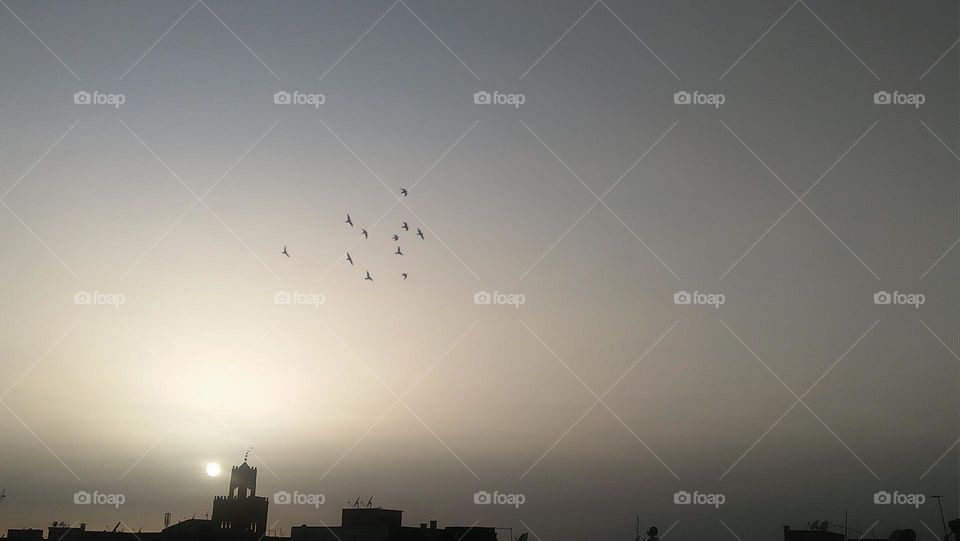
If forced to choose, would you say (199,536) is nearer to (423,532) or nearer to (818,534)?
(423,532)

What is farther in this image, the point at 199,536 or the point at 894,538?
the point at 199,536

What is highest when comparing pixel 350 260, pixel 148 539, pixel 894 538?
pixel 350 260

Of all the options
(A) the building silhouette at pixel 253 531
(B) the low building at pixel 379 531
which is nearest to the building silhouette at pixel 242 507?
(A) the building silhouette at pixel 253 531

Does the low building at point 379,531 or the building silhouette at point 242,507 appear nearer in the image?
the low building at point 379,531

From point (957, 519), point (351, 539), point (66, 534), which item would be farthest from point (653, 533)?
point (66, 534)

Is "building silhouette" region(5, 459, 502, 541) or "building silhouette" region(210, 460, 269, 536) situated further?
"building silhouette" region(210, 460, 269, 536)

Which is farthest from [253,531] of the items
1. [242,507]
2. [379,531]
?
[379,531]

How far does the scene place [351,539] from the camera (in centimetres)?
6494

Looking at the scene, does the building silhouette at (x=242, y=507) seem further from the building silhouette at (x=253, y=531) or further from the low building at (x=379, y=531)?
the low building at (x=379, y=531)

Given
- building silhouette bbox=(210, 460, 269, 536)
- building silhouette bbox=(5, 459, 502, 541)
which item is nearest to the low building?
building silhouette bbox=(5, 459, 502, 541)

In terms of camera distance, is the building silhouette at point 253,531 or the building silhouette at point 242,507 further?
the building silhouette at point 242,507

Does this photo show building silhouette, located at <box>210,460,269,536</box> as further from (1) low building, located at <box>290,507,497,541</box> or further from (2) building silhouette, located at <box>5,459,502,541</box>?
(1) low building, located at <box>290,507,497,541</box>

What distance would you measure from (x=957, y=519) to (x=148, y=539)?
2242 inches

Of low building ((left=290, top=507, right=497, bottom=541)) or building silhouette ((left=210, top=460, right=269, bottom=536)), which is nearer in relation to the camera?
low building ((left=290, top=507, right=497, bottom=541))
